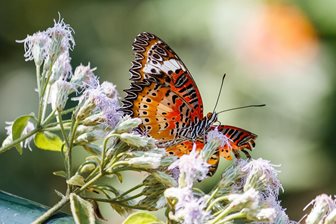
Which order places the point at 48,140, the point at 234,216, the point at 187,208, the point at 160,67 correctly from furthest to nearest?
the point at 160,67 < the point at 48,140 < the point at 234,216 < the point at 187,208

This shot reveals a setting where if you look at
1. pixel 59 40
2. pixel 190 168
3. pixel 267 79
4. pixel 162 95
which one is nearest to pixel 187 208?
pixel 190 168

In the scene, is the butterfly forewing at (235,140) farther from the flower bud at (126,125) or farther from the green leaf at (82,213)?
the green leaf at (82,213)

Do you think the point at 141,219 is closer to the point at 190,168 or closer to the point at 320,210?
the point at 190,168

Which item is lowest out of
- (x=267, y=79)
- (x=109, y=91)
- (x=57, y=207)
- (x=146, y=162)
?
(x=57, y=207)

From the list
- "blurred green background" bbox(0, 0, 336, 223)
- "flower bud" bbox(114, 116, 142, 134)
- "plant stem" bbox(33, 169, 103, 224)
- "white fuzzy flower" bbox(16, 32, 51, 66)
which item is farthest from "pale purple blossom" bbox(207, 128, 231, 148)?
"blurred green background" bbox(0, 0, 336, 223)

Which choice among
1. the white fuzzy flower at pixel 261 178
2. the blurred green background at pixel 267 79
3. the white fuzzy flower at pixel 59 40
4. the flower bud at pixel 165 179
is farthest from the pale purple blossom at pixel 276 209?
the blurred green background at pixel 267 79
